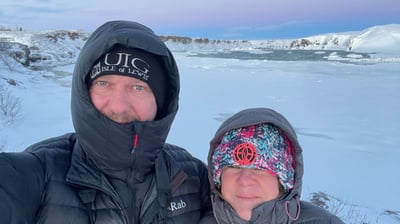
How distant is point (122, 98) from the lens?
1.49 m

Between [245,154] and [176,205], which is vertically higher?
[245,154]

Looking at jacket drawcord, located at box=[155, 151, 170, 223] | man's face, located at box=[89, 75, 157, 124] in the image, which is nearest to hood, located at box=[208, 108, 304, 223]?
jacket drawcord, located at box=[155, 151, 170, 223]

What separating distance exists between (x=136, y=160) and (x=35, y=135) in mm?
5697

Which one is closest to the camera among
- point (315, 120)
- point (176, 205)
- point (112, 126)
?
point (112, 126)

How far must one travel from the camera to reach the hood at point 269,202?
1581mm

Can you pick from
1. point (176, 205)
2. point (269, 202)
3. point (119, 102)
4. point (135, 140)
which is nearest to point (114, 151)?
point (135, 140)

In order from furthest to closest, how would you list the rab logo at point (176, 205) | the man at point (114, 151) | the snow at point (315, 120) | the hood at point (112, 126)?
the snow at point (315, 120)
the rab logo at point (176, 205)
the hood at point (112, 126)
the man at point (114, 151)

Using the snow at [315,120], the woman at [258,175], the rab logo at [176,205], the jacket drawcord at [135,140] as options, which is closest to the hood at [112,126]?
the jacket drawcord at [135,140]

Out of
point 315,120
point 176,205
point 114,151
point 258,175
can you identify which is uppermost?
point 114,151

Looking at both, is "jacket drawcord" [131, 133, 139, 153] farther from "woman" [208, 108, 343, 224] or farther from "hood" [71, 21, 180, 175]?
"woman" [208, 108, 343, 224]

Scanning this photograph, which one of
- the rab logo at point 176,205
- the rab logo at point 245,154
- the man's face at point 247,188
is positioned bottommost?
the rab logo at point 176,205

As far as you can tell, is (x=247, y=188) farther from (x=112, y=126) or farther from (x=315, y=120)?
(x=315, y=120)

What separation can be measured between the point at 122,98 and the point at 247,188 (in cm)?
65

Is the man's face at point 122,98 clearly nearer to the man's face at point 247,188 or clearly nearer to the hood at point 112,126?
the hood at point 112,126
